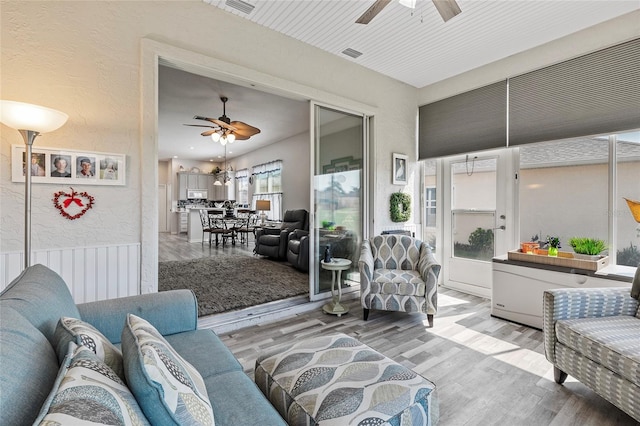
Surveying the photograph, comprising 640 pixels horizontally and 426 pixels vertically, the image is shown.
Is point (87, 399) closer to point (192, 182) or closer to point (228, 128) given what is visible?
point (228, 128)

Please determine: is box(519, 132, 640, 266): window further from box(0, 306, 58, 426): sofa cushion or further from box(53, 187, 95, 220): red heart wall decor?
box(53, 187, 95, 220): red heart wall decor

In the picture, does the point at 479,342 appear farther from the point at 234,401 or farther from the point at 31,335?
the point at 31,335

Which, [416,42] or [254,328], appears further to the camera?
[416,42]

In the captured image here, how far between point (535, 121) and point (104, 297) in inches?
187

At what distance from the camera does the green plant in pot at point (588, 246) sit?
292cm

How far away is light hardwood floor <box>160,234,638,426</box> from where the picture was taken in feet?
5.95

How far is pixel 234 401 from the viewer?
1.18 metres

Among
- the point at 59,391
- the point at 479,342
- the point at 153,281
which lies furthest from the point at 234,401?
the point at 479,342

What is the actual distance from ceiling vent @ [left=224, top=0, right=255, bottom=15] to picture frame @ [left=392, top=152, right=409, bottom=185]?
2.60 m

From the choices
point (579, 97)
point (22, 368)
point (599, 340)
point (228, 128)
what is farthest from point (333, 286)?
point (579, 97)

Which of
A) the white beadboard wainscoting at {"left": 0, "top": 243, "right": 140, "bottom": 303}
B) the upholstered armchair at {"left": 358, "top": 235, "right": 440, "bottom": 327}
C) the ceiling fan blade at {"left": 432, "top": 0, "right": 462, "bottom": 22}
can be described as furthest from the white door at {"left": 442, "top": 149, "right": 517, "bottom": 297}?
the white beadboard wainscoting at {"left": 0, "top": 243, "right": 140, "bottom": 303}

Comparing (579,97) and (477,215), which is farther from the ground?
(579,97)

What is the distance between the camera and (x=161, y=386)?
31.3 inches

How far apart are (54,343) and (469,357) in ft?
8.89
